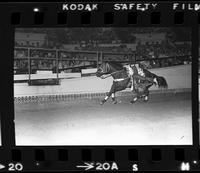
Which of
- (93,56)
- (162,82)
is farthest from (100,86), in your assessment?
(162,82)

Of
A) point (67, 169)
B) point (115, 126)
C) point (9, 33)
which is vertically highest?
point (9, 33)

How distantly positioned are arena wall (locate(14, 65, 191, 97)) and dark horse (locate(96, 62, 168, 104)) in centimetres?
4

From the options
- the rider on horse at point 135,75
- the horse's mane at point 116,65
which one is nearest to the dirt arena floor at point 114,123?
the rider on horse at point 135,75

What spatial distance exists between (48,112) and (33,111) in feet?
0.41

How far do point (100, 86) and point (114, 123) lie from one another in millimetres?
317

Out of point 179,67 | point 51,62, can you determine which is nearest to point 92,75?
point 51,62

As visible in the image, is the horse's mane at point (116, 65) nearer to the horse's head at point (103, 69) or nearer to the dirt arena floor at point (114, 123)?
the horse's head at point (103, 69)

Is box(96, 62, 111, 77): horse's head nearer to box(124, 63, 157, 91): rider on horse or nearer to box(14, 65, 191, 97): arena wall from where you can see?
box(14, 65, 191, 97): arena wall

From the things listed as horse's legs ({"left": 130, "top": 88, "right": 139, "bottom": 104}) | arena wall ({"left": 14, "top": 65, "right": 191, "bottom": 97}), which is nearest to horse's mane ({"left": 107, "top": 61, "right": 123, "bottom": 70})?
arena wall ({"left": 14, "top": 65, "right": 191, "bottom": 97})

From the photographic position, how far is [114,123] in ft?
15.3

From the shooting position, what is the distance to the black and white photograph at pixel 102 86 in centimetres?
464

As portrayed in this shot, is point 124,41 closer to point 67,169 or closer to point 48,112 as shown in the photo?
point 48,112

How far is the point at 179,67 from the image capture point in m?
4.62

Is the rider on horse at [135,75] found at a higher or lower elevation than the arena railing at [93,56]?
lower
